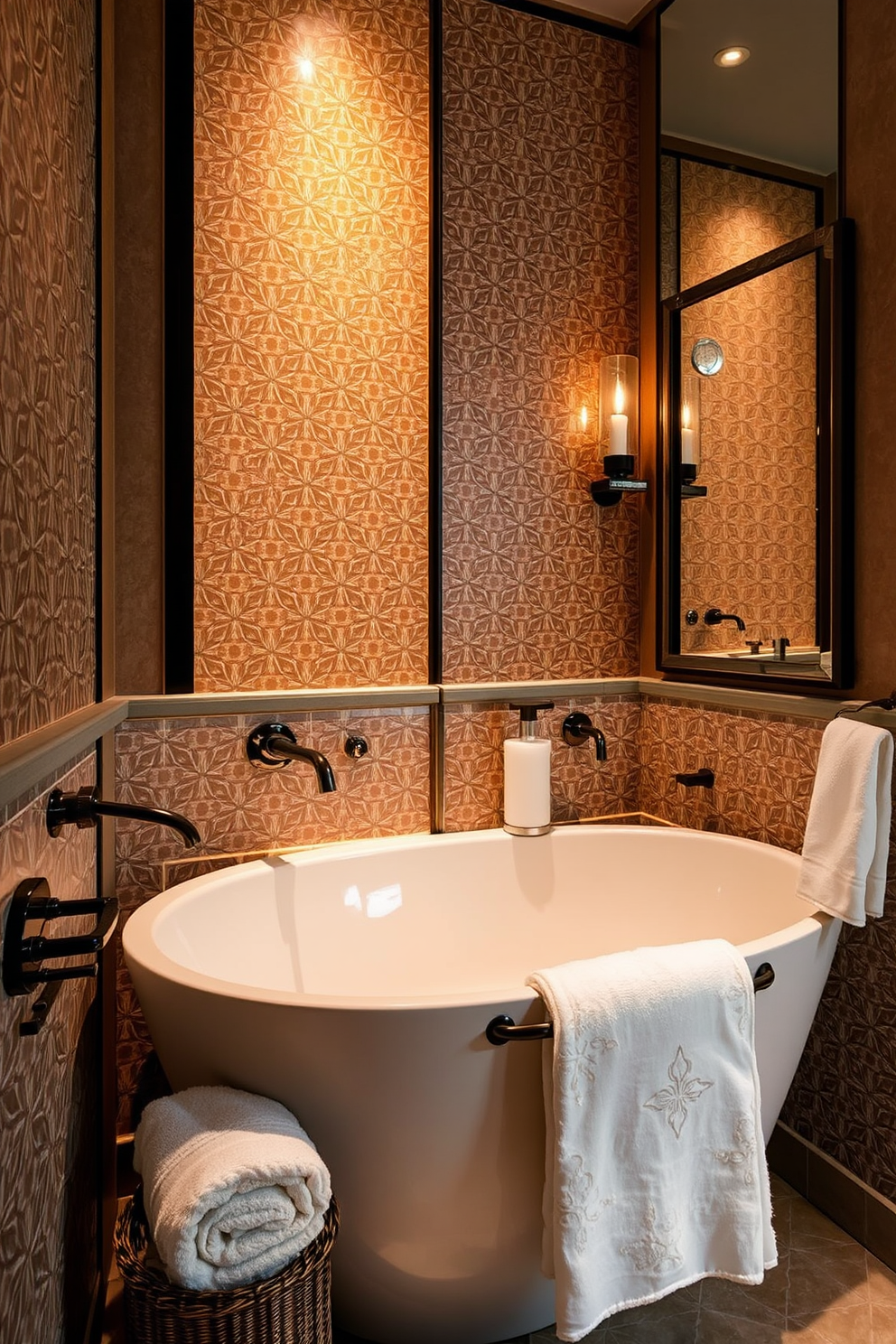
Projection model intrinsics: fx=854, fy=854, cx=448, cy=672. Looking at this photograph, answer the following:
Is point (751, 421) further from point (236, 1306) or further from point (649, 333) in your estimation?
point (236, 1306)

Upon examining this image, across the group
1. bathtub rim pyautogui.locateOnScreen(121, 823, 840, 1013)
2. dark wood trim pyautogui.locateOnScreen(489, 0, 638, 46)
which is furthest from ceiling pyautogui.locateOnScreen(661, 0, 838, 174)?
bathtub rim pyautogui.locateOnScreen(121, 823, 840, 1013)

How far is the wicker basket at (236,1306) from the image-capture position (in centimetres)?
102

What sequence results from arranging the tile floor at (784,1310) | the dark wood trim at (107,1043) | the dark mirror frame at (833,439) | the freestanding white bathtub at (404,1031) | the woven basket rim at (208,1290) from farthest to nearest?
the dark mirror frame at (833,439)
the dark wood trim at (107,1043)
the tile floor at (784,1310)
the freestanding white bathtub at (404,1031)
the woven basket rim at (208,1290)

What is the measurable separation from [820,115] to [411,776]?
1.67 meters

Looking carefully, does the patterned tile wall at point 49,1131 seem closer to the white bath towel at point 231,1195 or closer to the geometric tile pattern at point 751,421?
the white bath towel at point 231,1195

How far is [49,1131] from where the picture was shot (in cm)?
103

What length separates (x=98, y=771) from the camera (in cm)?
156

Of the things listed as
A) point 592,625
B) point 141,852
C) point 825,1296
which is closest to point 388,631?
point 592,625

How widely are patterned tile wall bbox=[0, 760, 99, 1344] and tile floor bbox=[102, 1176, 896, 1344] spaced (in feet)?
1.13

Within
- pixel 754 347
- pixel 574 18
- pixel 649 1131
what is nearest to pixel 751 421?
pixel 754 347

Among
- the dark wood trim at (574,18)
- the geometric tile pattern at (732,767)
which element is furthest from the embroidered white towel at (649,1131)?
the dark wood trim at (574,18)

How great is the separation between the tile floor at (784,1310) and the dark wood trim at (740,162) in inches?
82.7

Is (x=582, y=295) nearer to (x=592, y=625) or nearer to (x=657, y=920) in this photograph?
(x=592, y=625)

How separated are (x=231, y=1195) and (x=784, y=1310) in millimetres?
1087
